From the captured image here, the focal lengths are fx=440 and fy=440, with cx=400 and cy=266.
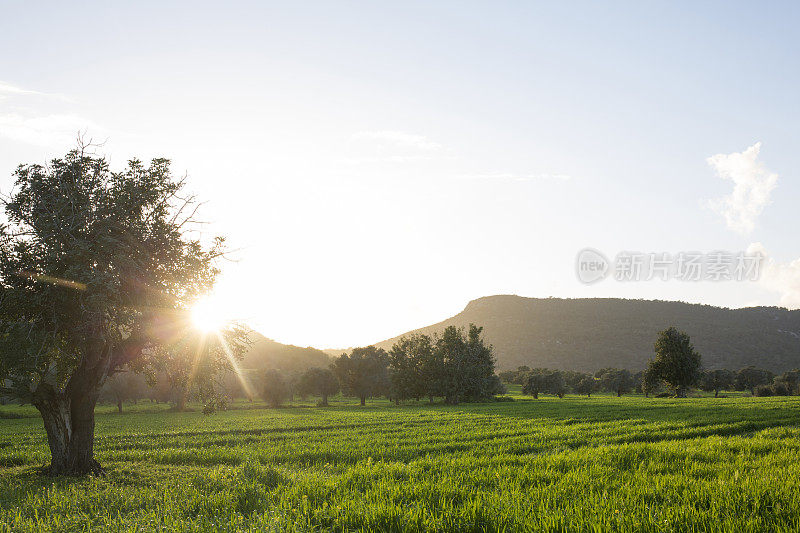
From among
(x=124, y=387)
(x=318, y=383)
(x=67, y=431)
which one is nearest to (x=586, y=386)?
(x=318, y=383)

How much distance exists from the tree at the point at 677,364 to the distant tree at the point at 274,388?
71.5 m

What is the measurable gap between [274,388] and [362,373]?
18.8 meters

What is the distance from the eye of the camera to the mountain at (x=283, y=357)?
158m

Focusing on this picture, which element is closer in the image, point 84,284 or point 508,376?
point 84,284

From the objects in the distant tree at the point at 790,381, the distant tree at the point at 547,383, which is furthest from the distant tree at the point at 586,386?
the distant tree at the point at 790,381

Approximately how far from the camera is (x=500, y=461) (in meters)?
15.6

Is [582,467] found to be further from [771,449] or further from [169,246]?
[169,246]

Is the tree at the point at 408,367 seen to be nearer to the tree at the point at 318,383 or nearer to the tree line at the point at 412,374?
the tree line at the point at 412,374

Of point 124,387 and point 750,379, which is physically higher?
point 124,387

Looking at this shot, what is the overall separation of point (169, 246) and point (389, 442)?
14683mm

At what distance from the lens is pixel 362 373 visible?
308 feet

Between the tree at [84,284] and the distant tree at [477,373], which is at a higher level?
the tree at [84,284]

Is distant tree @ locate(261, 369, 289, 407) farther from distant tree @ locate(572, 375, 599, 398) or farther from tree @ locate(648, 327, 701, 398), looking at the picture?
distant tree @ locate(572, 375, 599, 398)

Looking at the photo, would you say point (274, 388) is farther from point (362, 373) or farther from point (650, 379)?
point (650, 379)
